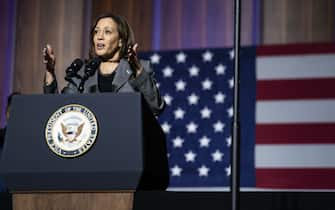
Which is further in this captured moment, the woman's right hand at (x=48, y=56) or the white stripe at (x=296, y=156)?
the white stripe at (x=296, y=156)

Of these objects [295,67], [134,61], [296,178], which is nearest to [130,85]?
[134,61]

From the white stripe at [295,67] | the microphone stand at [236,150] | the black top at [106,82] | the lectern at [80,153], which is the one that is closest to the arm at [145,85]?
the black top at [106,82]

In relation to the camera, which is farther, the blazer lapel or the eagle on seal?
the blazer lapel

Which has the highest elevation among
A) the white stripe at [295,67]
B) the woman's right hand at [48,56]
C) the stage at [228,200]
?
the white stripe at [295,67]

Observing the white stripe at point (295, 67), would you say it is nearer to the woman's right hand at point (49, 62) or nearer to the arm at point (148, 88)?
the arm at point (148, 88)

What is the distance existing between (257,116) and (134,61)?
94.9 inches

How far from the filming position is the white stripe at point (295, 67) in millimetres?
4559

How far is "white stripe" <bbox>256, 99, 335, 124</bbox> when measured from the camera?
4.50 m

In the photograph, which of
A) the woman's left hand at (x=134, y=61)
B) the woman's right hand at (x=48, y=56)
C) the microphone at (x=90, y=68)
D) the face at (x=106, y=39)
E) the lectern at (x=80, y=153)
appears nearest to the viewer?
the lectern at (x=80, y=153)

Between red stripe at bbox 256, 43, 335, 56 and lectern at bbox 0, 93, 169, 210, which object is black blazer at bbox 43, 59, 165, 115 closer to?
lectern at bbox 0, 93, 169, 210

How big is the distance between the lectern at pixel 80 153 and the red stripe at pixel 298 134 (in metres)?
2.41

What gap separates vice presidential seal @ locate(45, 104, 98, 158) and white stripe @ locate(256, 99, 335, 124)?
2577 mm

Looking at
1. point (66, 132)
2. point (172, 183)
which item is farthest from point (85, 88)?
point (172, 183)

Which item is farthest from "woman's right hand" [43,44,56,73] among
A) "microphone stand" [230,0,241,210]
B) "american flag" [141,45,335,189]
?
"american flag" [141,45,335,189]
